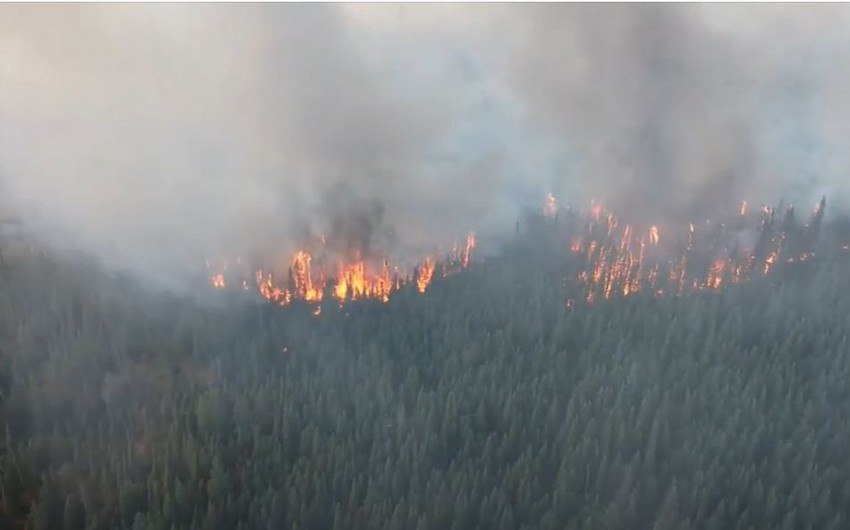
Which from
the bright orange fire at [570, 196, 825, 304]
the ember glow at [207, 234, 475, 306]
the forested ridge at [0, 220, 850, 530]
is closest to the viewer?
the forested ridge at [0, 220, 850, 530]

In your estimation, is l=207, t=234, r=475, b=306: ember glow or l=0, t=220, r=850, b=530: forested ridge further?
l=207, t=234, r=475, b=306: ember glow

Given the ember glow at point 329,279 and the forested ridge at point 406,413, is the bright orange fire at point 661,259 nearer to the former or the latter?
the forested ridge at point 406,413

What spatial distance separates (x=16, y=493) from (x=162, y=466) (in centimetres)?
1093

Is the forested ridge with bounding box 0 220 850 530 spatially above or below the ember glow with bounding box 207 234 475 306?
below

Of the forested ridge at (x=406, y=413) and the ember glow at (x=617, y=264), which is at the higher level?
the ember glow at (x=617, y=264)

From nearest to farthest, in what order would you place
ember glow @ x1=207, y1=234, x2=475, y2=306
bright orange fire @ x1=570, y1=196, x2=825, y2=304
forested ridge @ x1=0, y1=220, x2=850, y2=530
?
forested ridge @ x1=0, y1=220, x2=850, y2=530 < ember glow @ x1=207, y1=234, x2=475, y2=306 < bright orange fire @ x1=570, y1=196, x2=825, y2=304

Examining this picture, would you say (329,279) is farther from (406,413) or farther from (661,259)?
(661,259)

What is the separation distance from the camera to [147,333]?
3836 inches

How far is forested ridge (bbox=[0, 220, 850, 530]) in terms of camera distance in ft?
250

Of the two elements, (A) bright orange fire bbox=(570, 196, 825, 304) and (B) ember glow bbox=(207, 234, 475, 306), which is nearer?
(B) ember glow bbox=(207, 234, 475, 306)

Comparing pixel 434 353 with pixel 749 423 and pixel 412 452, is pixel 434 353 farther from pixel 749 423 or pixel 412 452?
pixel 749 423

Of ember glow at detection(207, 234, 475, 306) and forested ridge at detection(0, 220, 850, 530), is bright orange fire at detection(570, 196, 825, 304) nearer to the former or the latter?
forested ridge at detection(0, 220, 850, 530)

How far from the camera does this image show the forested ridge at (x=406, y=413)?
76312mm

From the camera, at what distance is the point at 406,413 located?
298 feet
